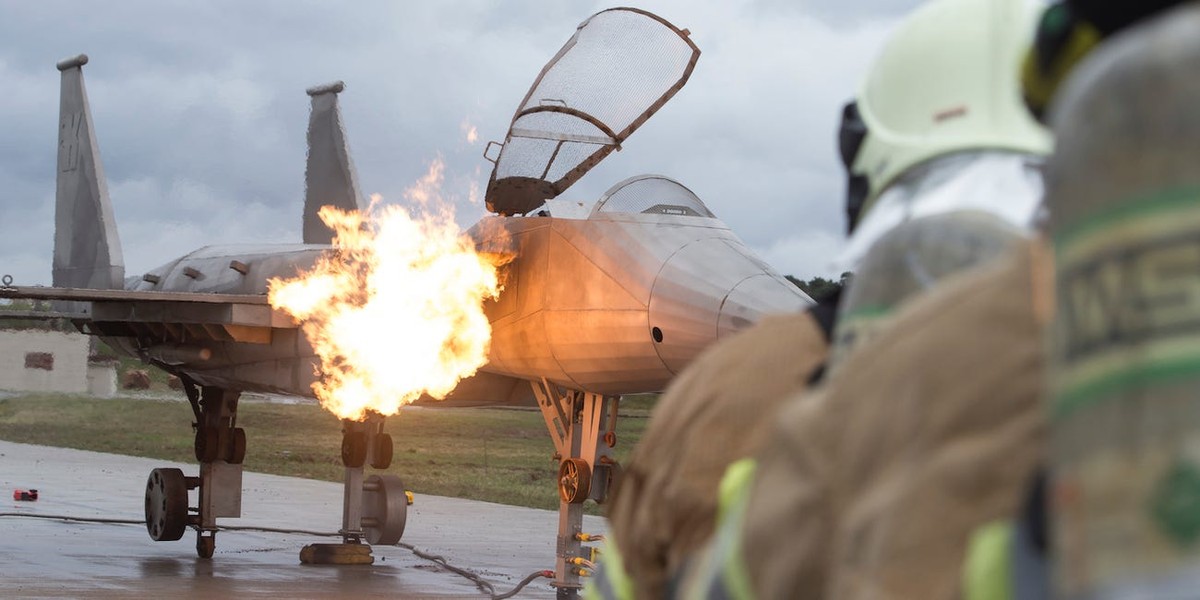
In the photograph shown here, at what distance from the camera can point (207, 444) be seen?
17.0 meters

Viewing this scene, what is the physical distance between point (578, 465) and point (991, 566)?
1075 cm

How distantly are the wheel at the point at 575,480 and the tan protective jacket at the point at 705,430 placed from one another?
9.70 m

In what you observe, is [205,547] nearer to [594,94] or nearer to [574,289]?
[574,289]

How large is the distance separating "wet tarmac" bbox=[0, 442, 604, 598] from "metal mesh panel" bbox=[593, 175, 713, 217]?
16.2 feet

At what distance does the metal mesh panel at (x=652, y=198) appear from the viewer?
1117 cm

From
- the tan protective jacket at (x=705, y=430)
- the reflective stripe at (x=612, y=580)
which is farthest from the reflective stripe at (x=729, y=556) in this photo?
the reflective stripe at (x=612, y=580)

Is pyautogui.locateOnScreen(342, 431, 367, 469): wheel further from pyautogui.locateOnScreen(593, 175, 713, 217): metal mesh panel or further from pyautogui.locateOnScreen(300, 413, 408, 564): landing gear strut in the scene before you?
pyautogui.locateOnScreen(593, 175, 713, 217): metal mesh panel

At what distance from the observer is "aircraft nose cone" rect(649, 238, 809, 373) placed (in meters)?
9.63

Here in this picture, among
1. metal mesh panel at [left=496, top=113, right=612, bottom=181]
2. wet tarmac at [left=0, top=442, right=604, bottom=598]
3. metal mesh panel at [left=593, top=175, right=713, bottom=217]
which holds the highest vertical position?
metal mesh panel at [left=496, top=113, right=612, bottom=181]

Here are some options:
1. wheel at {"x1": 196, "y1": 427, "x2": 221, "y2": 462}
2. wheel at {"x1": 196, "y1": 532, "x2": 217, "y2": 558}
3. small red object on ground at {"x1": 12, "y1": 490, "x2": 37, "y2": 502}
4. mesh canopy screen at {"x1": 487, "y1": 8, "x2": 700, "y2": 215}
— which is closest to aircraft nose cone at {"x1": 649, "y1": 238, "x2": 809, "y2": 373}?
mesh canopy screen at {"x1": 487, "y1": 8, "x2": 700, "y2": 215}

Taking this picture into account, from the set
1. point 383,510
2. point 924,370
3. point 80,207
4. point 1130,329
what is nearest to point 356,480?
point 383,510

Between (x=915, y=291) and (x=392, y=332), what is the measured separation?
11.8 metres

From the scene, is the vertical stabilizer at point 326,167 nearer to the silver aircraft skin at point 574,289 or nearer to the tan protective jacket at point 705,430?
the silver aircraft skin at point 574,289

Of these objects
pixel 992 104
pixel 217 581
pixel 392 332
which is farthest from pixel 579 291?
pixel 992 104
